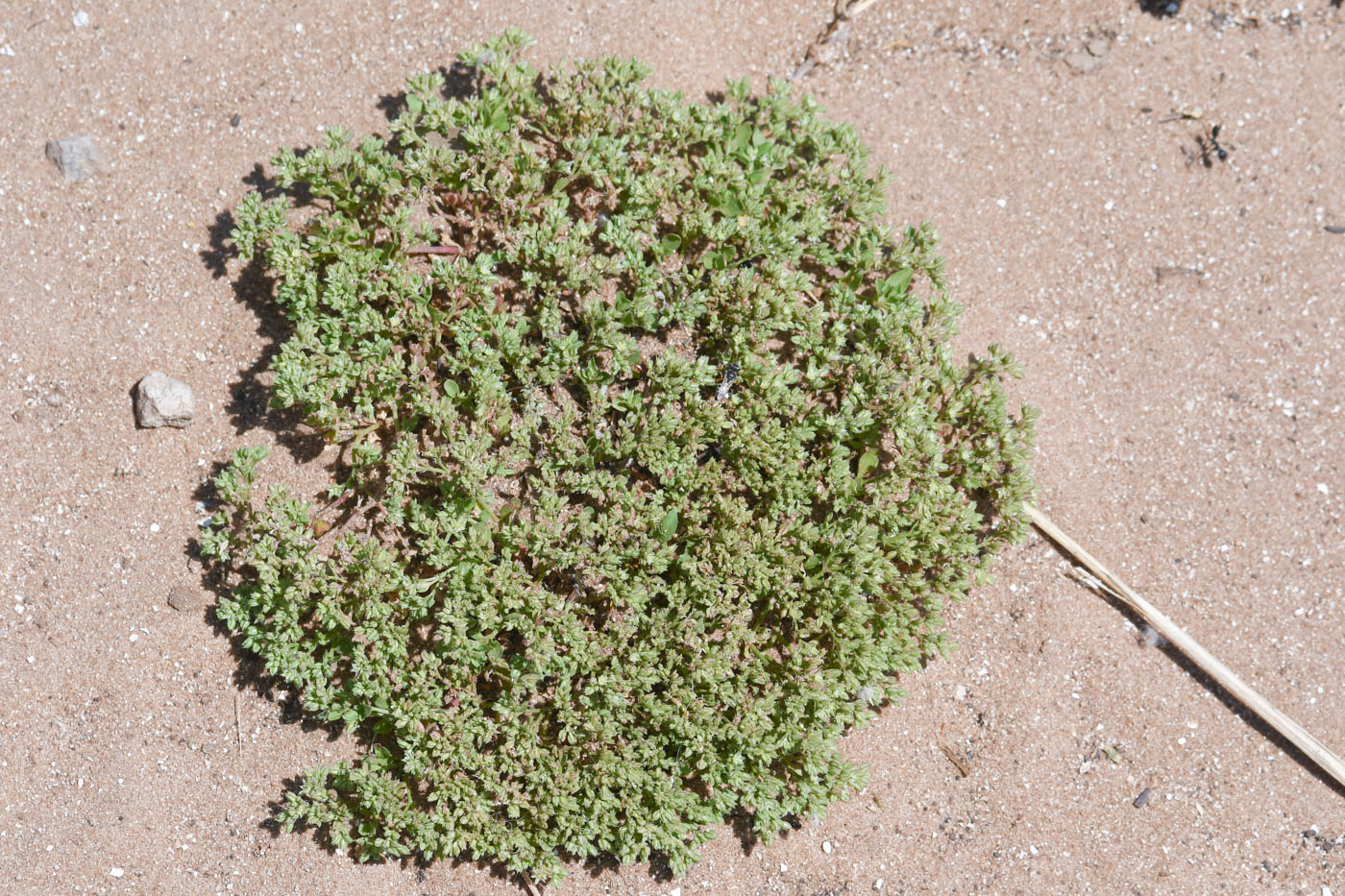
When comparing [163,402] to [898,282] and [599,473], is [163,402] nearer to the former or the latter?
[599,473]

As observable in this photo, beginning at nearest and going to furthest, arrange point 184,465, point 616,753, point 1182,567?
point 616,753 < point 184,465 < point 1182,567

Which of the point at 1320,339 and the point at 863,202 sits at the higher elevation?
the point at 1320,339

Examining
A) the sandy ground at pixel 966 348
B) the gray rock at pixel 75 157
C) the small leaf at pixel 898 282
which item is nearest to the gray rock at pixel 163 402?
the sandy ground at pixel 966 348

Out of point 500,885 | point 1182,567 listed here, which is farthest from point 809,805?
point 1182,567

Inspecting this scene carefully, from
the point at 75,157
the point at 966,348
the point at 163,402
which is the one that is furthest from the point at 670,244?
the point at 75,157

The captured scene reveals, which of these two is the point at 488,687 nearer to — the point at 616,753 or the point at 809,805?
the point at 616,753

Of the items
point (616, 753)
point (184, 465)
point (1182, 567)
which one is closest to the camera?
point (616, 753)

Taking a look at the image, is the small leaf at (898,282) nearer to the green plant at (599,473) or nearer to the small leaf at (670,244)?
the green plant at (599,473)
